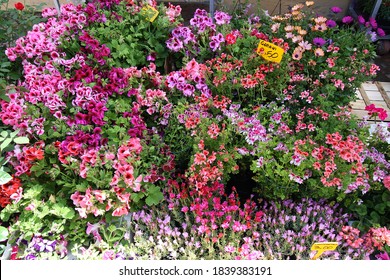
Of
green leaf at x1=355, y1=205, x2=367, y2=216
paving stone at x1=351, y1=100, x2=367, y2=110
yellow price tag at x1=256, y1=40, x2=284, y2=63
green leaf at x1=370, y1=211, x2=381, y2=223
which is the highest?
yellow price tag at x1=256, y1=40, x2=284, y2=63

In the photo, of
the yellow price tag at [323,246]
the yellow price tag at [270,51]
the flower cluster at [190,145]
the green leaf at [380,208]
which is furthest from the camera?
the yellow price tag at [270,51]

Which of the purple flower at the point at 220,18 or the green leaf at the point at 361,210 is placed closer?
the green leaf at the point at 361,210

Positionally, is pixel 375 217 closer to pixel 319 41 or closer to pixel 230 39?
pixel 319 41

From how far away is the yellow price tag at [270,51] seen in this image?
203 cm

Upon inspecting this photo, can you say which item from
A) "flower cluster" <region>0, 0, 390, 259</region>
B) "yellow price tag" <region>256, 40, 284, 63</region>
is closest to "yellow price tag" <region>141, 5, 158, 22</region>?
"flower cluster" <region>0, 0, 390, 259</region>

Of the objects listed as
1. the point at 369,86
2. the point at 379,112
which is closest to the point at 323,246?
the point at 379,112

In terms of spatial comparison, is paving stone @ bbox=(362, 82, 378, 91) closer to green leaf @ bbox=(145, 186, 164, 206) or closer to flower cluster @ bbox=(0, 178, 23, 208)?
green leaf @ bbox=(145, 186, 164, 206)

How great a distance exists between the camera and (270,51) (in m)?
2.05

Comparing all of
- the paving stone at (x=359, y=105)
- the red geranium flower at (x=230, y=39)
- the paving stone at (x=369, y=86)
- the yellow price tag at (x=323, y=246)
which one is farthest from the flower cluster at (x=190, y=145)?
the paving stone at (x=369, y=86)

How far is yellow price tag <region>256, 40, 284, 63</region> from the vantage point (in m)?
2.03

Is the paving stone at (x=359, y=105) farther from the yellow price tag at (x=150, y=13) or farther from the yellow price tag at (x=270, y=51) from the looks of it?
the yellow price tag at (x=150, y=13)

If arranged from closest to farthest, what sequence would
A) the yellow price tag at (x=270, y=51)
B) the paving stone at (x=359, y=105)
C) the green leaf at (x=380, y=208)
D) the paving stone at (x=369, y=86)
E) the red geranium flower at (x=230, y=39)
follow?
the green leaf at (x=380, y=208)
the yellow price tag at (x=270, y=51)
the red geranium flower at (x=230, y=39)
the paving stone at (x=359, y=105)
the paving stone at (x=369, y=86)

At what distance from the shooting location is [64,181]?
5.75 feet
